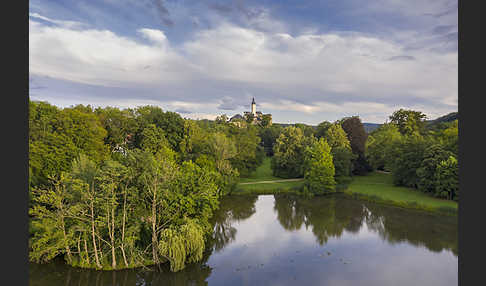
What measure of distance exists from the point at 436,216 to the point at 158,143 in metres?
30.6

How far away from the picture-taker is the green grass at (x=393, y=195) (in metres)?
28.1

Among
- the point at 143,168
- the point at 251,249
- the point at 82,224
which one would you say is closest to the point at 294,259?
the point at 251,249

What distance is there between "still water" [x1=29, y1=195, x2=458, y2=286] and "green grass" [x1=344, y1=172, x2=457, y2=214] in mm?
1456

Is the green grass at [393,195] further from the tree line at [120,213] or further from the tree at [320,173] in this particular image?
the tree line at [120,213]

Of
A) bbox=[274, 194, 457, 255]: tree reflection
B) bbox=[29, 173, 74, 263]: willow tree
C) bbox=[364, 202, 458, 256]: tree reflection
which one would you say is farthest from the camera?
bbox=[274, 194, 457, 255]: tree reflection

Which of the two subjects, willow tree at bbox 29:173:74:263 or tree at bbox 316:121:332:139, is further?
tree at bbox 316:121:332:139

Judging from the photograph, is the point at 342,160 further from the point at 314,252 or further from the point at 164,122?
the point at 164,122

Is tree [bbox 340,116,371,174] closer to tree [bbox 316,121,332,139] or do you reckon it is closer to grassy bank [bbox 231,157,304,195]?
tree [bbox 316,121,332,139]

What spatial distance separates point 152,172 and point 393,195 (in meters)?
28.4

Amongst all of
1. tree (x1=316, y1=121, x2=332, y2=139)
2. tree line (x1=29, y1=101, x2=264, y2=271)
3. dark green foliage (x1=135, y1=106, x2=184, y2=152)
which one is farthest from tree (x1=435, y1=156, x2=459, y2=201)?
dark green foliage (x1=135, y1=106, x2=184, y2=152)

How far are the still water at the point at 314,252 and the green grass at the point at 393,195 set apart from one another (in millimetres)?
1456

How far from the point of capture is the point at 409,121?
54.0m

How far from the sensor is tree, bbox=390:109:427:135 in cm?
5347

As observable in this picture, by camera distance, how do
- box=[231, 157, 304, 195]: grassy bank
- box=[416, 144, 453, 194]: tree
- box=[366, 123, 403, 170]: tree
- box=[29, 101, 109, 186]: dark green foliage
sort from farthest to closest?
box=[366, 123, 403, 170]: tree, box=[231, 157, 304, 195]: grassy bank, box=[416, 144, 453, 194]: tree, box=[29, 101, 109, 186]: dark green foliage
